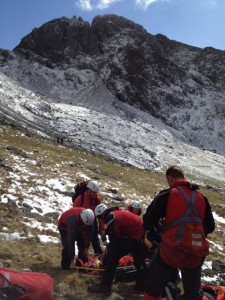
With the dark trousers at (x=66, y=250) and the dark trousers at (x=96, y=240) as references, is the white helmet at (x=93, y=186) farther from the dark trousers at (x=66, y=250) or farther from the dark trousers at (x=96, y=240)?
the dark trousers at (x=66, y=250)

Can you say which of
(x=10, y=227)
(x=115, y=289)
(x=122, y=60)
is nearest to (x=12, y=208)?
(x=10, y=227)

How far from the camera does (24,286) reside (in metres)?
7.25

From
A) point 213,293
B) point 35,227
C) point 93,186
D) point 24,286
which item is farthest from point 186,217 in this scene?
point 35,227

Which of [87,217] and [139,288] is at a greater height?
[87,217]

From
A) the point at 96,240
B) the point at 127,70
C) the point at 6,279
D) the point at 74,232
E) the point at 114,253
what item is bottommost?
the point at 96,240

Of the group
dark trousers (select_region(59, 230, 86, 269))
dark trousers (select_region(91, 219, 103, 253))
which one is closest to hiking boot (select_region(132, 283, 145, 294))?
dark trousers (select_region(59, 230, 86, 269))

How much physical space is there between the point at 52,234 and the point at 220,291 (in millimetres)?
7186

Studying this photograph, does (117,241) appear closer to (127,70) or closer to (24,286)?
(24,286)

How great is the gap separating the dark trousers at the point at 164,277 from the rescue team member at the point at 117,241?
2.83m

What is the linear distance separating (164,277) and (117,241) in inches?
116

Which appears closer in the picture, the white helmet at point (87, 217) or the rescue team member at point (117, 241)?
the rescue team member at point (117, 241)

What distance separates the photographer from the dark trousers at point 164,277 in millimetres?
6246

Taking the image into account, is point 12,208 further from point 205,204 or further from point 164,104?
point 164,104

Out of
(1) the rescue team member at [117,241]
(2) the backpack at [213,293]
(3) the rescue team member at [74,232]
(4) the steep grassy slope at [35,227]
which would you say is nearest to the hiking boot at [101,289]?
(1) the rescue team member at [117,241]
